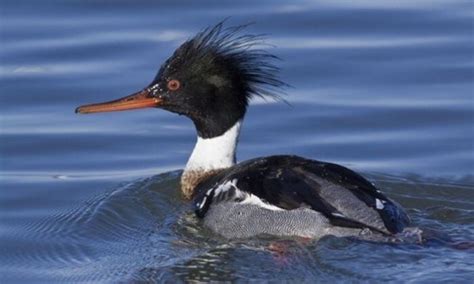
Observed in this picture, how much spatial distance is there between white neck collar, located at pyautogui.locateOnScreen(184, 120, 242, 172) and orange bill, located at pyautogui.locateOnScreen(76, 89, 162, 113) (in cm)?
46

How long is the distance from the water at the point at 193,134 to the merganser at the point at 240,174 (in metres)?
0.15

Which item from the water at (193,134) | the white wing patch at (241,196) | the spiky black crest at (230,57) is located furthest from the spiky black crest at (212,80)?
the white wing patch at (241,196)

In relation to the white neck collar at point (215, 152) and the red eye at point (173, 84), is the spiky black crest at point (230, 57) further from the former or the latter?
the white neck collar at point (215, 152)

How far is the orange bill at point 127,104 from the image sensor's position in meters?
10.7

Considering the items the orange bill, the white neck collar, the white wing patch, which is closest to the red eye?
the orange bill

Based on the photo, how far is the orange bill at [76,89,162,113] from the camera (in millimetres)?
10680

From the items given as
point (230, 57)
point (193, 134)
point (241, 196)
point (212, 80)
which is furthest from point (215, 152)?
point (193, 134)

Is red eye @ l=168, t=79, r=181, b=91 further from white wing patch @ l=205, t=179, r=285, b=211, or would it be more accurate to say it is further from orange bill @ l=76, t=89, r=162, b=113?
white wing patch @ l=205, t=179, r=285, b=211

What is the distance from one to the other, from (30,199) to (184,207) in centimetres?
114

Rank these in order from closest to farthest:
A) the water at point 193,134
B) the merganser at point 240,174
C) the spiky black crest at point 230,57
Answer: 1. the water at point 193,134
2. the merganser at point 240,174
3. the spiky black crest at point 230,57

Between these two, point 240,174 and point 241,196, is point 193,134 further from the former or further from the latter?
point 241,196

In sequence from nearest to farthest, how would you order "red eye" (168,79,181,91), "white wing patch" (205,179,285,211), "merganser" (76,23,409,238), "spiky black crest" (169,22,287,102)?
1. "merganser" (76,23,409,238)
2. "white wing patch" (205,179,285,211)
3. "spiky black crest" (169,22,287,102)
4. "red eye" (168,79,181,91)

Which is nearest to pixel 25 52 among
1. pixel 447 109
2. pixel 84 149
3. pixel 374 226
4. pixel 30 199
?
pixel 84 149

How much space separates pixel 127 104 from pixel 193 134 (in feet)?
4.69
